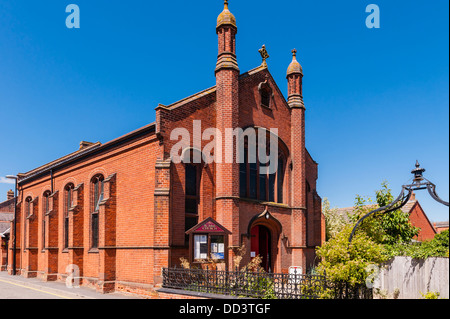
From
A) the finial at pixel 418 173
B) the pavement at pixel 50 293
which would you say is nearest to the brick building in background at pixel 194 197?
the pavement at pixel 50 293

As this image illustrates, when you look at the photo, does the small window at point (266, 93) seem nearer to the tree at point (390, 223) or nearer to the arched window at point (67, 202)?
the tree at point (390, 223)

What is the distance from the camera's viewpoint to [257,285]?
44.9ft

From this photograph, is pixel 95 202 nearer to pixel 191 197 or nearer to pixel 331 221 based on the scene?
pixel 191 197

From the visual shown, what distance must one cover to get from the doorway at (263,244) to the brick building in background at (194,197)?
0.17 ft

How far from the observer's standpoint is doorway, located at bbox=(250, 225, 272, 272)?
1998cm

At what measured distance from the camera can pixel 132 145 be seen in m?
18.5

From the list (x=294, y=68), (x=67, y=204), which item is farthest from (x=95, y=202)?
(x=294, y=68)

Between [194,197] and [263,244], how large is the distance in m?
5.27

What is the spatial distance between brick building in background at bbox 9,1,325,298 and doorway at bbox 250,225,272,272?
0.05 m

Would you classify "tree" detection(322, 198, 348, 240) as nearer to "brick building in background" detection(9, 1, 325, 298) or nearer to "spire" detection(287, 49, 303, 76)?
"brick building in background" detection(9, 1, 325, 298)

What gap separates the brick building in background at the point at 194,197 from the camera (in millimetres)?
16406

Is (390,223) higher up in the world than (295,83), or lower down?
lower down
